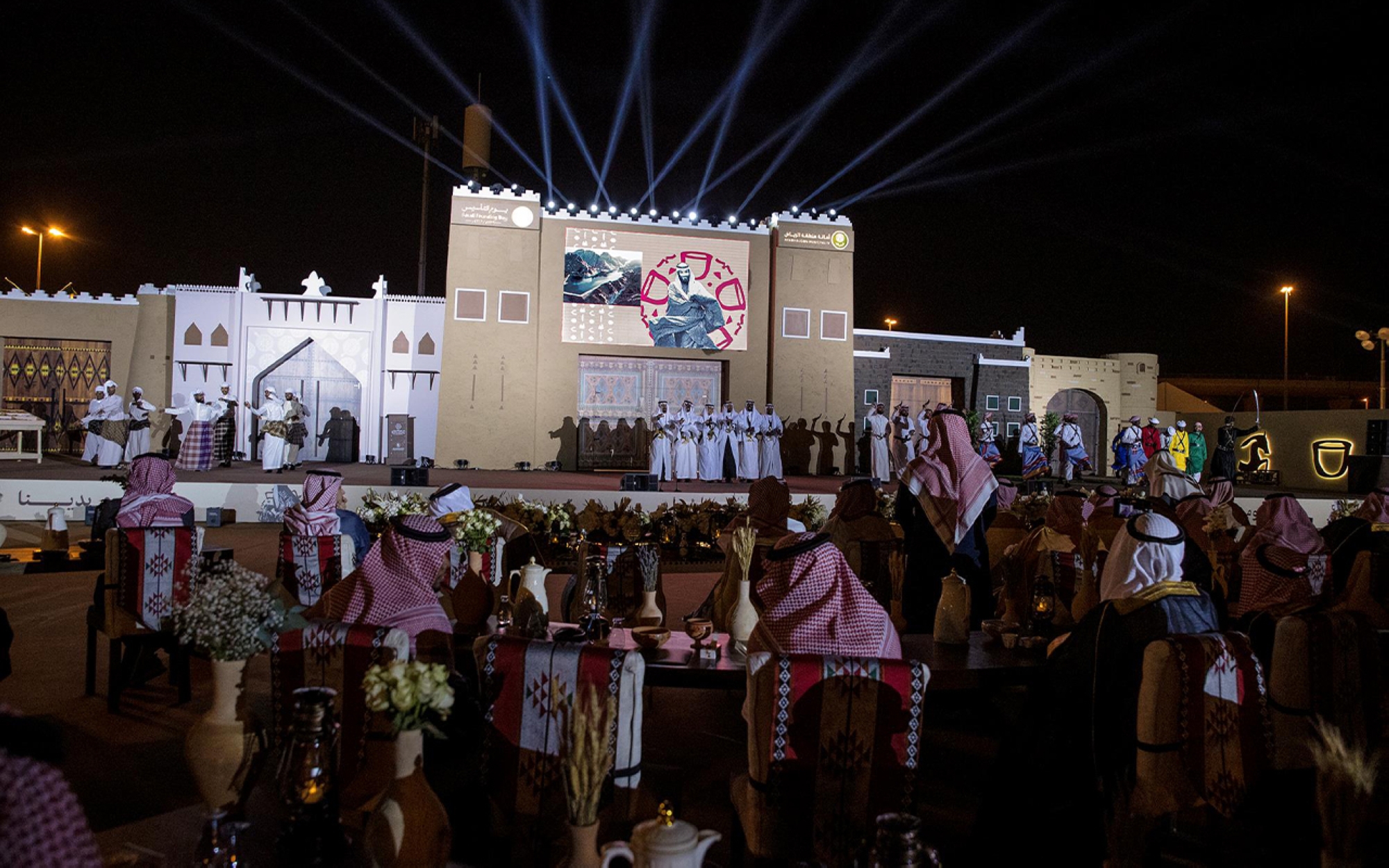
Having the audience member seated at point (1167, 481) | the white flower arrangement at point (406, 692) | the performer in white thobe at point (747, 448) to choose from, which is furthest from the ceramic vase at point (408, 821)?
the performer in white thobe at point (747, 448)

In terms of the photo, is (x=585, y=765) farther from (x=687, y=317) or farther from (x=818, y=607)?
(x=687, y=317)

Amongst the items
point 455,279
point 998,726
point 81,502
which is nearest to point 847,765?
point 998,726

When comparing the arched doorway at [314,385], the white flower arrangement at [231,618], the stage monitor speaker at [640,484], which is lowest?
the white flower arrangement at [231,618]

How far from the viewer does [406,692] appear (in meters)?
1.79

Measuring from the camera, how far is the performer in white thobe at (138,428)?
16094 millimetres

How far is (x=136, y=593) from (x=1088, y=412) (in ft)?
88.7

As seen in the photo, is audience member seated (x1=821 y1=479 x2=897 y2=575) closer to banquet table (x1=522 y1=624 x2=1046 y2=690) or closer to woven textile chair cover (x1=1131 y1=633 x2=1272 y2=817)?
banquet table (x1=522 y1=624 x2=1046 y2=690)

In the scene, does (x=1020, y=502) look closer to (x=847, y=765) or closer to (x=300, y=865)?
(x=847, y=765)

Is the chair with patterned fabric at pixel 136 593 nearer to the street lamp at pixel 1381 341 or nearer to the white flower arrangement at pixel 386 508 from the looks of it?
the white flower arrangement at pixel 386 508

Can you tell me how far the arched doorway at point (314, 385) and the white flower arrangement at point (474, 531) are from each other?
17595 millimetres

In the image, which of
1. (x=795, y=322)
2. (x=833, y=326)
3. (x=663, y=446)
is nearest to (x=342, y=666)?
(x=663, y=446)

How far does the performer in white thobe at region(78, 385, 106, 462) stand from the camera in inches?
666

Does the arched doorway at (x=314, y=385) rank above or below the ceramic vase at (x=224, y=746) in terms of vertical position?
above

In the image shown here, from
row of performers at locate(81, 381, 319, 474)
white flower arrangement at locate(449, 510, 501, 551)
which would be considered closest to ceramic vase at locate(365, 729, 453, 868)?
white flower arrangement at locate(449, 510, 501, 551)
